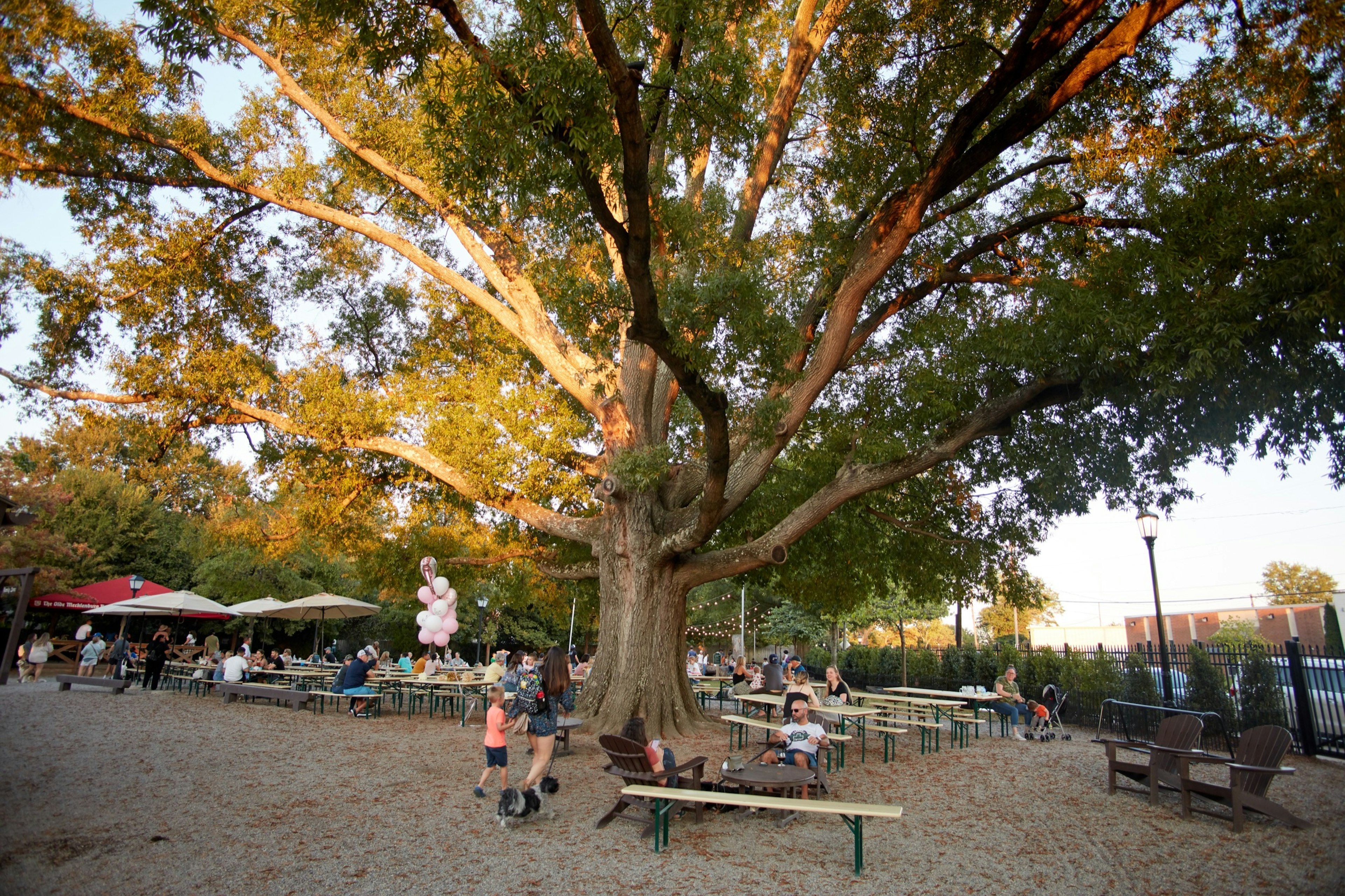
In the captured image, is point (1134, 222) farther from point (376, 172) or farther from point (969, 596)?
point (376, 172)

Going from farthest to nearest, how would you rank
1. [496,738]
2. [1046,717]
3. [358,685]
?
[358,685] → [1046,717] → [496,738]

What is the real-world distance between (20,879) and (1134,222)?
42.1ft

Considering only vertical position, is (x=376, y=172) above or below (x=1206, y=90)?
above

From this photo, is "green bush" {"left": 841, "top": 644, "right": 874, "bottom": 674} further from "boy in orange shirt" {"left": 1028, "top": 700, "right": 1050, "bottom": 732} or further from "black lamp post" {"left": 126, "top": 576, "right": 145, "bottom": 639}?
"black lamp post" {"left": 126, "top": 576, "right": 145, "bottom": 639}

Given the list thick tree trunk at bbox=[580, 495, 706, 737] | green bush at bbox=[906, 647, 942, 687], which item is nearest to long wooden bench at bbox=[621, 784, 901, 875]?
thick tree trunk at bbox=[580, 495, 706, 737]

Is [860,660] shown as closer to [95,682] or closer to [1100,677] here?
[1100,677]

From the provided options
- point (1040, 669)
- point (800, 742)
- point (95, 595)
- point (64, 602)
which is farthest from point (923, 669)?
point (64, 602)

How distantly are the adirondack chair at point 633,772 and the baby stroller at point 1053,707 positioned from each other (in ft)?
29.5

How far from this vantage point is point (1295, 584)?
176 feet

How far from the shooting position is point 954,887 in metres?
4.72

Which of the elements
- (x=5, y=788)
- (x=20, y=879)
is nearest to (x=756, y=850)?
(x=20, y=879)

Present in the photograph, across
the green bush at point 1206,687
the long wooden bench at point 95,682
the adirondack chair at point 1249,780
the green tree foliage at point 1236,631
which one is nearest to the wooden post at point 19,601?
the long wooden bench at point 95,682

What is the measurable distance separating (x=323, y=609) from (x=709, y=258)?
13.5 m

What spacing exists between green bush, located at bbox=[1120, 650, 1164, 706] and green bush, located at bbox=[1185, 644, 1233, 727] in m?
0.98
